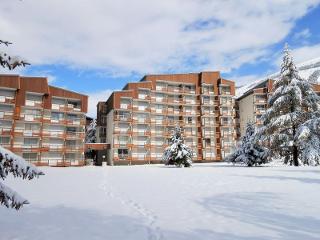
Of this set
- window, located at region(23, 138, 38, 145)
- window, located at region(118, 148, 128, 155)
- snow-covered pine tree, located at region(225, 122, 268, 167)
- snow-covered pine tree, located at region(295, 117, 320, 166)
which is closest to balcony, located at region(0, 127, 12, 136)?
window, located at region(23, 138, 38, 145)

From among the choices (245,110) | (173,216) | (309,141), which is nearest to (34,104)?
(309,141)

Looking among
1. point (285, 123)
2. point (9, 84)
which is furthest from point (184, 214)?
point (9, 84)

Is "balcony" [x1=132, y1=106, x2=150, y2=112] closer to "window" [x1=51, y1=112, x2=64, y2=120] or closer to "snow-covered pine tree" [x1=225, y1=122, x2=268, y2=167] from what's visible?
"window" [x1=51, y1=112, x2=64, y2=120]

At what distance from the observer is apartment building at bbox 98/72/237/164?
6450cm

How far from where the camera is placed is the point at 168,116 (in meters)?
69.4

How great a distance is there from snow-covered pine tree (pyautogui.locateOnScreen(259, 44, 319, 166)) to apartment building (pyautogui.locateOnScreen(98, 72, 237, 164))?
33.5 metres

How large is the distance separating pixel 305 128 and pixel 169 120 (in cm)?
4016

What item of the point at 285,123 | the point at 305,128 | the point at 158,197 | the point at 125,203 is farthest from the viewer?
the point at 285,123

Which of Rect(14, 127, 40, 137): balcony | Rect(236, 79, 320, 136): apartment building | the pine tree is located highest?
Rect(236, 79, 320, 136): apartment building

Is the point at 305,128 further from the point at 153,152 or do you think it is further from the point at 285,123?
the point at 153,152

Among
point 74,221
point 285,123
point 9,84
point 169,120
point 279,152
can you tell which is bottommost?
point 74,221

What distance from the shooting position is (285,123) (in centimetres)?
3341

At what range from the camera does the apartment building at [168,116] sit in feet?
212

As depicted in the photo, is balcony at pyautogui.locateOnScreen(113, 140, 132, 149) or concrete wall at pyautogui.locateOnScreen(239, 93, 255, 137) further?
concrete wall at pyautogui.locateOnScreen(239, 93, 255, 137)
